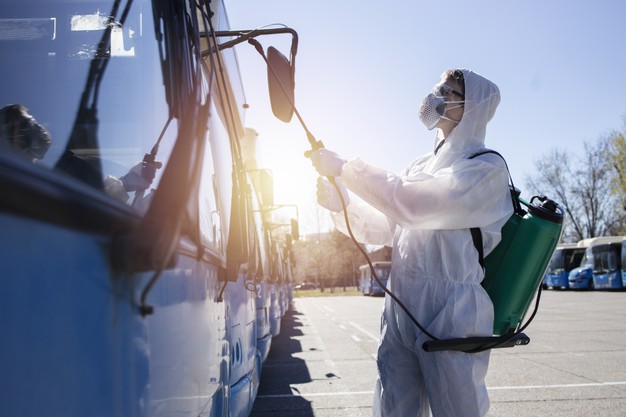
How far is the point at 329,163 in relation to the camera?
8.83ft

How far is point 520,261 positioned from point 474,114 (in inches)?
29.4

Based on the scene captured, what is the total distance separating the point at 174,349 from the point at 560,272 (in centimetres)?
4294

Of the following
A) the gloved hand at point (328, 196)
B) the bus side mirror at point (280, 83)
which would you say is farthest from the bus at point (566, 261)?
the bus side mirror at point (280, 83)

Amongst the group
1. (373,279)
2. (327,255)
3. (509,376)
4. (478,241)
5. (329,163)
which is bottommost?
(509,376)

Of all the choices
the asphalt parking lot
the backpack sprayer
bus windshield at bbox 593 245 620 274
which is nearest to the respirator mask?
the backpack sprayer

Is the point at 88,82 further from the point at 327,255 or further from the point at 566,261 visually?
the point at 327,255

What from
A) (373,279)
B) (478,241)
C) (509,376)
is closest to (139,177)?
(478,241)

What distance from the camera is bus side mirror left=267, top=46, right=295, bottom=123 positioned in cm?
226

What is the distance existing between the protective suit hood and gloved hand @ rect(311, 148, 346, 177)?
23.1 inches

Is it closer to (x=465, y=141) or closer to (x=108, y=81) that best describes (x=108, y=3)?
(x=108, y=81)

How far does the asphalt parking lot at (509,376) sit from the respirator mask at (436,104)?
10.3 ft

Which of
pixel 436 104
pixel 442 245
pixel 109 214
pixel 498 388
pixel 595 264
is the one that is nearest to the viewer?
pixel 109 214

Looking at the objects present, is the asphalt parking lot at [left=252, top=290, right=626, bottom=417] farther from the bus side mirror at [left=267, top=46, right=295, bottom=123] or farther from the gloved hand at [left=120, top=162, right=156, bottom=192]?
the gloved hand at [left=120, top=162, right=156, bottom=192]

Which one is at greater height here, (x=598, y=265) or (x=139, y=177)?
(x=139, y=177)
